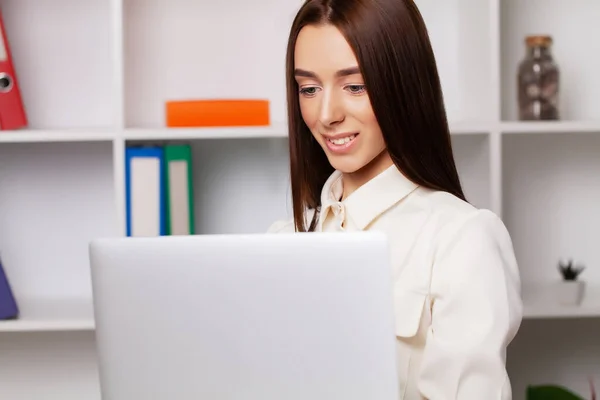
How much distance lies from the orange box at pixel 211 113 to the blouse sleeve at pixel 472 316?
1046 mm

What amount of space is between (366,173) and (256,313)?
0.62 metres

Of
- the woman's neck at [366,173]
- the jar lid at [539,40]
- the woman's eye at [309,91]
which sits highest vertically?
the jar lid at [539,40]

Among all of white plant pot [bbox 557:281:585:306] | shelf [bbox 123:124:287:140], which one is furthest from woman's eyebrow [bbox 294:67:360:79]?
white plant pot [bbox 557:281:585:306]

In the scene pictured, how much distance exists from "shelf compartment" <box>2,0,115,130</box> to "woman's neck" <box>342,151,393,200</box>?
1.12 m

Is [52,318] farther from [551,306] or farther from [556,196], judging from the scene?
[556,196]

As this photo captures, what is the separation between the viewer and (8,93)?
2.29m

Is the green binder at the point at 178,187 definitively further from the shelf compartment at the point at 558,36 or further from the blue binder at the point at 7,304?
the shelf compartment at the point at 558,36

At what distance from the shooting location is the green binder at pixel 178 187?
2.24 m

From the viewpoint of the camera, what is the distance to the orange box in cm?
224

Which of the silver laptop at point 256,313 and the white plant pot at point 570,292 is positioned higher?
the silver laptop at point 256,313

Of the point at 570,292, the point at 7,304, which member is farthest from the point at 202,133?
the point at 570,292

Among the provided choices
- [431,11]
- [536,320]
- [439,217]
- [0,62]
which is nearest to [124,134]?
[0,62]

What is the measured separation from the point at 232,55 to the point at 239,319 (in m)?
1.62

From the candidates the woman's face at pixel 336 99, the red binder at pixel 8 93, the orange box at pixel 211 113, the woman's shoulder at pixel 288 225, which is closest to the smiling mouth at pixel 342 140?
the woman's face at pixel 336 99
